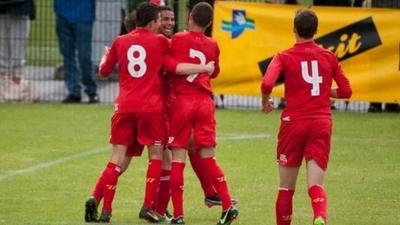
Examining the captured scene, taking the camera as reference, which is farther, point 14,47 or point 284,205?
point 14,47

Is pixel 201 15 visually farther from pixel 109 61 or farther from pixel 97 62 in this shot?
pixel 97 62

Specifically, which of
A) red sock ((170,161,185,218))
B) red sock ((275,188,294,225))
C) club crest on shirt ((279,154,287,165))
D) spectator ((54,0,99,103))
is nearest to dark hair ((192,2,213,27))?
red sock ((170,161,185,218))

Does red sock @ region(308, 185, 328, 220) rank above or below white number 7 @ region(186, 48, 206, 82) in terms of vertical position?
below

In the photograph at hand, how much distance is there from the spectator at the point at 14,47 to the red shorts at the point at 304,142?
10773 millimetres

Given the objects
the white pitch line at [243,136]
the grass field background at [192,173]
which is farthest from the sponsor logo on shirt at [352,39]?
the white pitch line at [243,136]

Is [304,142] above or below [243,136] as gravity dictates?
above

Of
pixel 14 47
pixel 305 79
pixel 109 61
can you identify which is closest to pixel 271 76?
A: pixel 305 79

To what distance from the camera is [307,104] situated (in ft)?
34.2

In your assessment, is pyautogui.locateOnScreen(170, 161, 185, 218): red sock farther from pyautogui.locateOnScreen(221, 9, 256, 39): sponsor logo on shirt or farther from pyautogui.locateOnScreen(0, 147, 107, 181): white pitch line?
pyautogui.locateOnScreen(221, 9, 256, 39): sponsor logo on shirt

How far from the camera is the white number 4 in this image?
34.3ft

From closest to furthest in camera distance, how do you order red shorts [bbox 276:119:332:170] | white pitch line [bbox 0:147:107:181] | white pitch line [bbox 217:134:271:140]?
red shorts [bbox 276:119:332:170]
white pitch line [bbox 0:147:107:181]
white pitch line [bbox 217:134:271:140]

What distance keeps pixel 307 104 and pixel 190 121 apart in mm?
1354

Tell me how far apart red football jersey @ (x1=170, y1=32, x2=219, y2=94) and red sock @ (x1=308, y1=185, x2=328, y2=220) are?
1.60 m

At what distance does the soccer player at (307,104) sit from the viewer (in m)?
10.4
